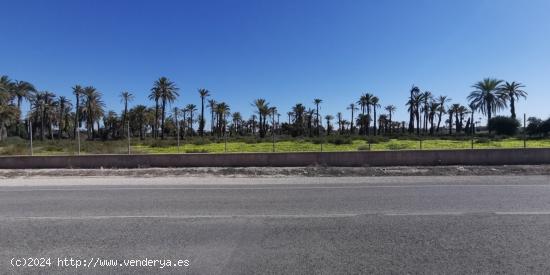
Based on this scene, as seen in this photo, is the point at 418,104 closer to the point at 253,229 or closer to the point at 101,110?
the point at 101,110

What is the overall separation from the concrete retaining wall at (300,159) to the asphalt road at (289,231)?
23.2 feet

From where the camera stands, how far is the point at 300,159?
667 inches

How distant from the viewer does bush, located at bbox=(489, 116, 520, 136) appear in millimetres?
63500

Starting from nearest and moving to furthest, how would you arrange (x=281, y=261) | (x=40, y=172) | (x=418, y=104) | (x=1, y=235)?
(x=281, y=261), (x=1, y=235), (x=40, y=172), (x=418, y=104)

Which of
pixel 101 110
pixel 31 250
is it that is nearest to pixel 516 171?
pixel 31 250

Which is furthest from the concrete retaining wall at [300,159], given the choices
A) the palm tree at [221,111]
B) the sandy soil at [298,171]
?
the palm tree at [221,111]

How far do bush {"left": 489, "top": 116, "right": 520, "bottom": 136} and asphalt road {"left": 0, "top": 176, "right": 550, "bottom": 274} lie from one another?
2562 inches

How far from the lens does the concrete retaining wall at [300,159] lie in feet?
53.1

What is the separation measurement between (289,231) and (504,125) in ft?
240

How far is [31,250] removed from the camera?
15.6 feet

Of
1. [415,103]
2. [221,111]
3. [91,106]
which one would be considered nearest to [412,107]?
[415,103]

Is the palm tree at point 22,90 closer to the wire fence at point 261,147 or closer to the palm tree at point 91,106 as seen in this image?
the palm tree at point 91,106

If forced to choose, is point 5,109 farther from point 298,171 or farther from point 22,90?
point 298,171

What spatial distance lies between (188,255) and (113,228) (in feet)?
6.72
